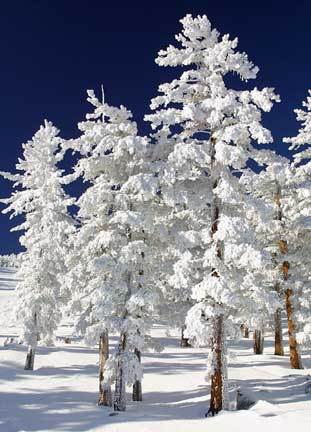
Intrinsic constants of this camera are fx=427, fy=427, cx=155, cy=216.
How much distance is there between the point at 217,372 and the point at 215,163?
26.7 ft

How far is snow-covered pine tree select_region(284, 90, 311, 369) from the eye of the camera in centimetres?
2538

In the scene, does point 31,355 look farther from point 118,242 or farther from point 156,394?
point 118,242

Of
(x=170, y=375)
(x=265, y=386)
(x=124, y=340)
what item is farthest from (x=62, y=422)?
(x=170, y=375)

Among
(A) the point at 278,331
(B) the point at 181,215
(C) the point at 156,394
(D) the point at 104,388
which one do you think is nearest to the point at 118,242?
(B) the point at 181,215

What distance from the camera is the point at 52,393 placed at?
23656 mm

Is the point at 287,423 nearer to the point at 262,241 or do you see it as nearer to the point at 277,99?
the point at 277,99

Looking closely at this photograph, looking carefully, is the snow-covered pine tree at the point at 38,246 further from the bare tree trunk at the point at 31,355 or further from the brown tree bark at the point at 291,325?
the brown tree bark at the point at 291,325

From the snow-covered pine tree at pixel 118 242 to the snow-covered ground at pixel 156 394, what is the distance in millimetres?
2414

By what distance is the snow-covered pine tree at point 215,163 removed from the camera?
51.3 ft

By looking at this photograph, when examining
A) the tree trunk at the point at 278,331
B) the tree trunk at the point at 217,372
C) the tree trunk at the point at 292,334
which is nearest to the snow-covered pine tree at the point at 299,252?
the tree trunk at the point at 292,334

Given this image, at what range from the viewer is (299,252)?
2694 cm

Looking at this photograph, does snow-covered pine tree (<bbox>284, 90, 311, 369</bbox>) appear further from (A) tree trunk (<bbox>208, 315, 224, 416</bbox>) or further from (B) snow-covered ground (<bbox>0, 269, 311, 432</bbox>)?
(A) tree trunk (<bbox>208, 315, 224, 416</bbox>)

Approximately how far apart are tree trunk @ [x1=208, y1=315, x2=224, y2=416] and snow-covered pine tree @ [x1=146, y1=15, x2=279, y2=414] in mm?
35

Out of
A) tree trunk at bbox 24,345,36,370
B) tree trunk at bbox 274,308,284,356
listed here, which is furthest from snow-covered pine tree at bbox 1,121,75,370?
tree trunk at bbox 274,308,284,356
